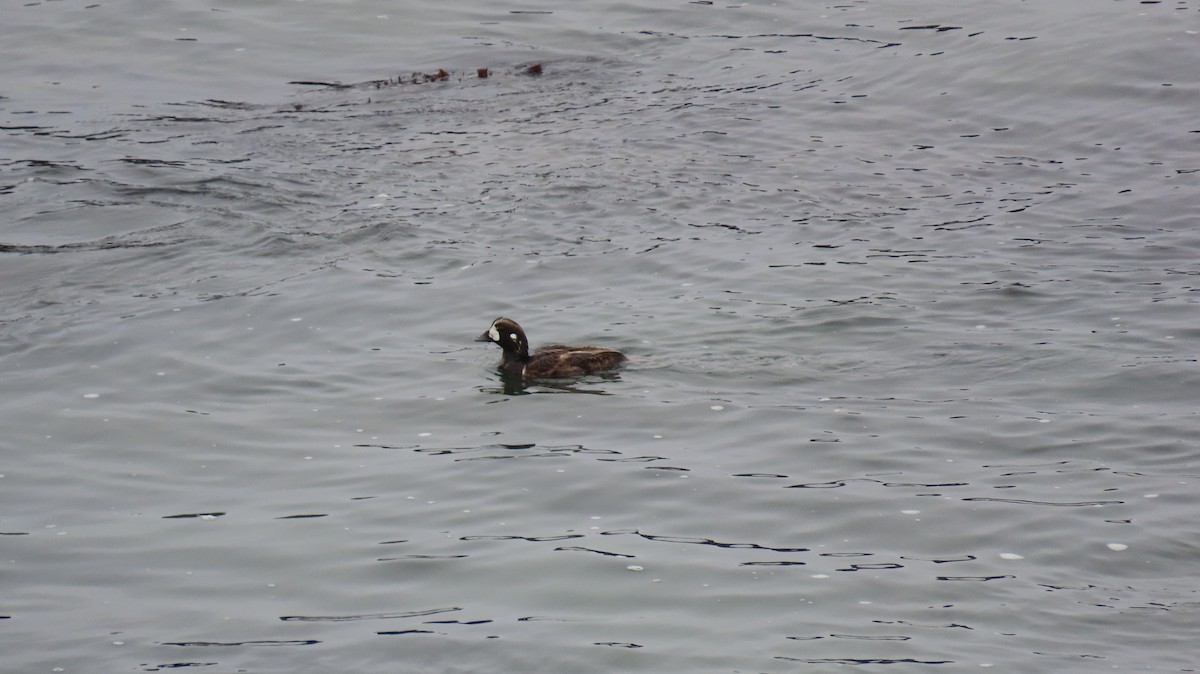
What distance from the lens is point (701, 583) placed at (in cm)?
917

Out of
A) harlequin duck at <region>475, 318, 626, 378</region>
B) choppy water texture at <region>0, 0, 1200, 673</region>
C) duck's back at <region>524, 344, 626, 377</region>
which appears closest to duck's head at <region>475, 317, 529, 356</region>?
harlequin duck at <region>475, 318, 626, 378</region>

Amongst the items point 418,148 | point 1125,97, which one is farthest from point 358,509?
point 1125,97

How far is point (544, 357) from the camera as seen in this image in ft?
42.7

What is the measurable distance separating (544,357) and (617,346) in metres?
0.80

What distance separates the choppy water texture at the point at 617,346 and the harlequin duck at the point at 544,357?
0.17m

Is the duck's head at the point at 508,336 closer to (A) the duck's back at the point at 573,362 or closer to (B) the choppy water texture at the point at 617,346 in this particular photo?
(A) the duck's back at the point at 573,362

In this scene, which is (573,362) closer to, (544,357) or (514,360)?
(544,357)

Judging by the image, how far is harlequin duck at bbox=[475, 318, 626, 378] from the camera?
12.8 m

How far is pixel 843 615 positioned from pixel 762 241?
26.2ft

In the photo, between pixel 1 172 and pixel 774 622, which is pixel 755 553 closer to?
pixel 774 622

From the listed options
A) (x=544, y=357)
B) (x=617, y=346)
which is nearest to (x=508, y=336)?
(x=544, y=357)

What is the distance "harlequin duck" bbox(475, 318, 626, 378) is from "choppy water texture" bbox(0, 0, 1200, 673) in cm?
17

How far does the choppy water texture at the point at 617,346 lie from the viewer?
8867mm

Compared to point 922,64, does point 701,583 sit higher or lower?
lower
